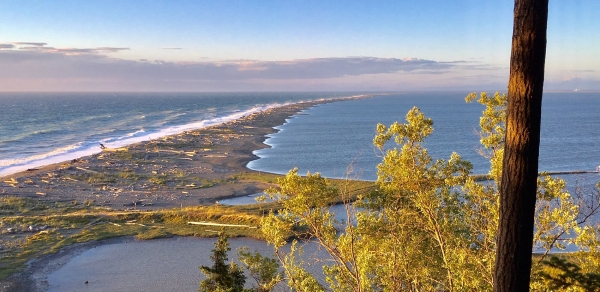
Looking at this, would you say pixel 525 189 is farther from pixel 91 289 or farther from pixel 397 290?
pixel 91 289

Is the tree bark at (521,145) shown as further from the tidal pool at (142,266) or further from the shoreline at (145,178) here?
the shoreline at (145,178)

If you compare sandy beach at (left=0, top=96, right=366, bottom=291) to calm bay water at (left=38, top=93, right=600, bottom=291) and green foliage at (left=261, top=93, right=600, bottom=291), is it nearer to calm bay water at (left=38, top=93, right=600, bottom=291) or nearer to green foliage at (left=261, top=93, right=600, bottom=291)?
calm bay water at (left=38, top=93, right=600, bottom=291)

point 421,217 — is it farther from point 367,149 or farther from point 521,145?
point 367,149

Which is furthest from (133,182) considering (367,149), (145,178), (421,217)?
(421,217)

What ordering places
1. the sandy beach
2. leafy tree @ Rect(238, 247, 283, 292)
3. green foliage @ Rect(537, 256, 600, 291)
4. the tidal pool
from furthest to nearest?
the sandy beach, the tidal pool, leafy tree @ Rect(238, 247, 283, 292), green foliage @ Rect(537, 256, 600, 291)

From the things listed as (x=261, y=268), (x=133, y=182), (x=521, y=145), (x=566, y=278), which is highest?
(x=521, y=145)

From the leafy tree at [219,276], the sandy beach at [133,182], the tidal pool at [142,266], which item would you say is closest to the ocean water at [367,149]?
the sandy beach at [133,182]

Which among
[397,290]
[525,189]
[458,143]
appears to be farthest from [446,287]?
[458,143]

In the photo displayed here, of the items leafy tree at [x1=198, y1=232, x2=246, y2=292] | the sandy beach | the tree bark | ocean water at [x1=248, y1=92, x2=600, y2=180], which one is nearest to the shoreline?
the sandy beach
